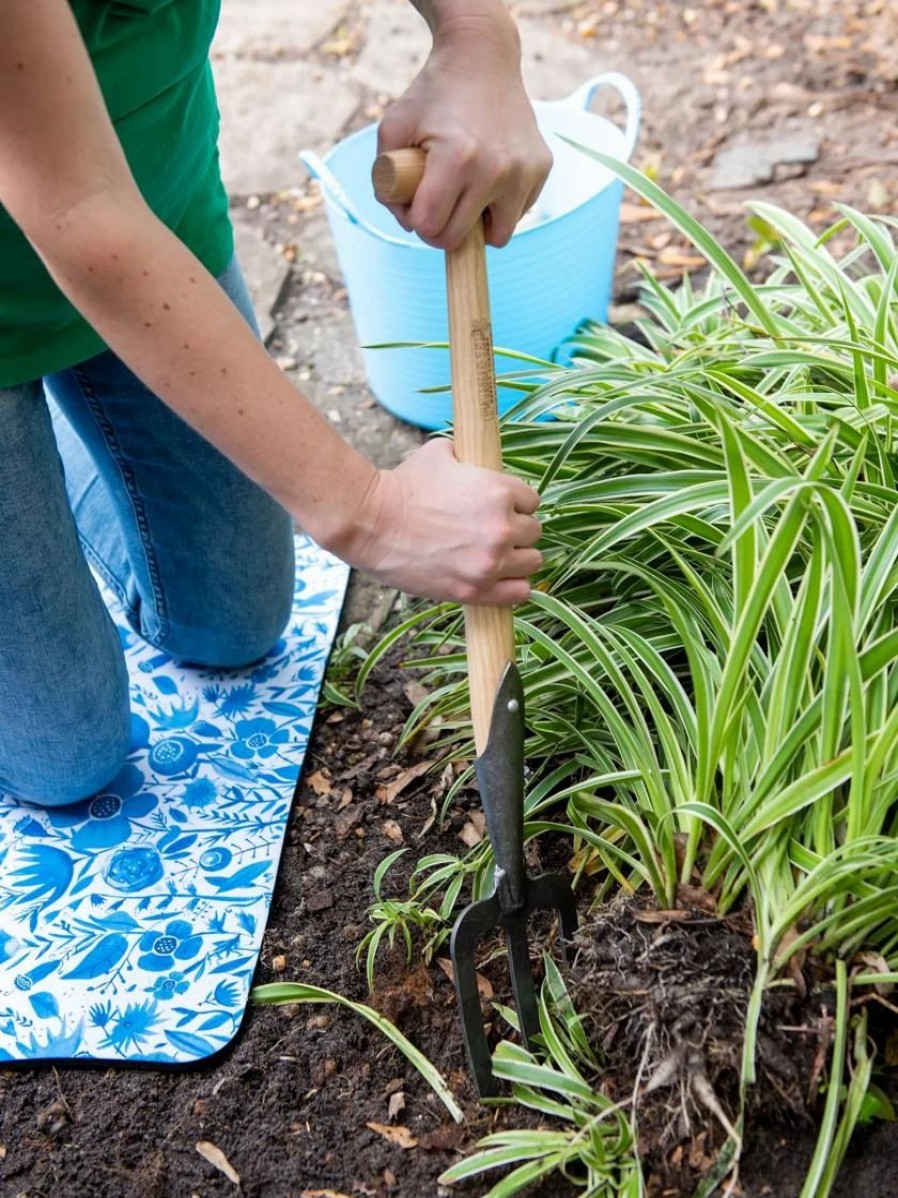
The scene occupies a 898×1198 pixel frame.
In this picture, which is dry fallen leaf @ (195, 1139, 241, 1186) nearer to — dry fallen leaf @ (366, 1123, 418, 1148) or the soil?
the soil

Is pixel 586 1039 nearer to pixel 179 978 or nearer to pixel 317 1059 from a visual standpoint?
pixel 317 1059

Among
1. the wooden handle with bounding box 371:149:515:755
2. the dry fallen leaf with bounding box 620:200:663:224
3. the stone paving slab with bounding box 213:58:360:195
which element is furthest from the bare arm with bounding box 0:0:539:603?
the stone paving slab with bounding box 213:58:360:195

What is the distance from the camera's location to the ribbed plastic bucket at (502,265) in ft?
7.46

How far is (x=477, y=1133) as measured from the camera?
137cm

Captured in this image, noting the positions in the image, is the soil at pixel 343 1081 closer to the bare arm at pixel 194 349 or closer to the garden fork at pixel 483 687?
the garden fork at pixel 483 687

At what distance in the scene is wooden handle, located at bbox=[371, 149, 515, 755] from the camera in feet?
4.18

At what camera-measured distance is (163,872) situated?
70.5 inches

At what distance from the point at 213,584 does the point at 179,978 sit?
0.66 metres

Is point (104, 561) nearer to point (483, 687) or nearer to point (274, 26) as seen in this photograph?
point (483, 687)

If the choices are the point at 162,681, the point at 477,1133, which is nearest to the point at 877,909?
the point at 477,1133

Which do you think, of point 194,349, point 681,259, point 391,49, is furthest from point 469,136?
point 391,49

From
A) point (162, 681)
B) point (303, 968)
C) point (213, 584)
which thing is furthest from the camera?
point (162, 681)

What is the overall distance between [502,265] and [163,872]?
1.27 m

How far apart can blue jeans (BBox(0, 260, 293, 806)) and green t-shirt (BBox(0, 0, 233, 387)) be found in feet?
0.28
